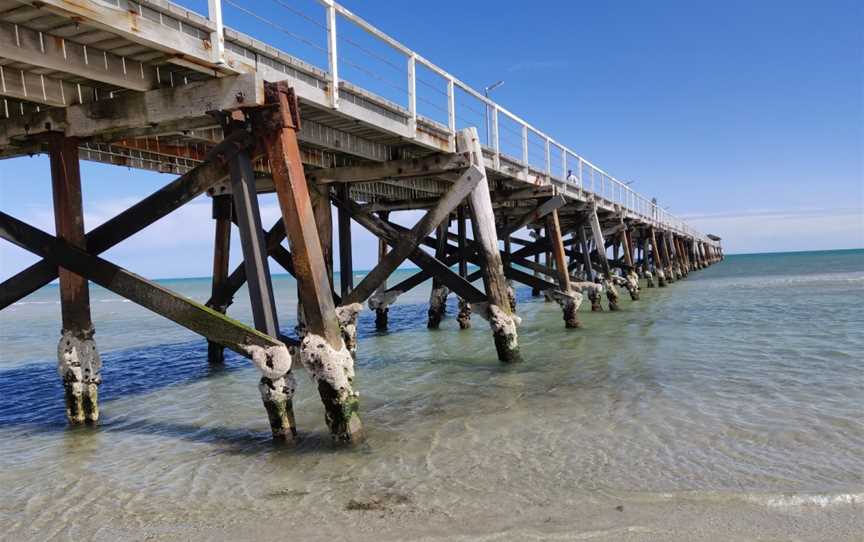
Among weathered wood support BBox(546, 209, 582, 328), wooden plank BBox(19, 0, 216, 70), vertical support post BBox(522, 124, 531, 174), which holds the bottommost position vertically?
weathered wood support BBox(546, 209, 582, 328)

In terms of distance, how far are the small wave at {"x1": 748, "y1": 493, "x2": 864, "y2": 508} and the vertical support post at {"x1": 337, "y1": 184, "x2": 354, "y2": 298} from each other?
7047 millimetres

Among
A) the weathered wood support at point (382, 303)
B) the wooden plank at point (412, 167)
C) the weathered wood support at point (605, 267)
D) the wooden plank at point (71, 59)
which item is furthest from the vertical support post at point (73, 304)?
the weathered wood support at point (605, 267)

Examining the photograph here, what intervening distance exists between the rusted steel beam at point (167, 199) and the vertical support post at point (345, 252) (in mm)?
4606

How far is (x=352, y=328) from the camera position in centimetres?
901

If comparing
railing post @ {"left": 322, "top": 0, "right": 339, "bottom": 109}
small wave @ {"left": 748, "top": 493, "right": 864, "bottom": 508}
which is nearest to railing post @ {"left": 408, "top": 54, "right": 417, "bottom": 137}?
railing post @ {"left": 322, "top": 0, "right": 339, "bottom": 109}

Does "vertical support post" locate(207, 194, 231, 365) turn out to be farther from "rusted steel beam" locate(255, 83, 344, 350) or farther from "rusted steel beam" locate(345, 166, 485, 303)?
"rusted steel beam" locate(255, 83, 344, 350)

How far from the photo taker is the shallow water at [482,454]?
350 cm

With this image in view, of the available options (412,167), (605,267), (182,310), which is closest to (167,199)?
(182,310)

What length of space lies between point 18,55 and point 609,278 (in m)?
15.0

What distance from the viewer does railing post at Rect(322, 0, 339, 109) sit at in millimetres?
5844

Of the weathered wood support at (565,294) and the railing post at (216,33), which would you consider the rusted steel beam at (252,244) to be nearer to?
the railing post at (216,33)

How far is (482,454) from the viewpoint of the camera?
463 centimetres

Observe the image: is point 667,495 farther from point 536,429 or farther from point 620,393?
point 620,393

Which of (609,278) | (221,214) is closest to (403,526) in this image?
(221,214)
